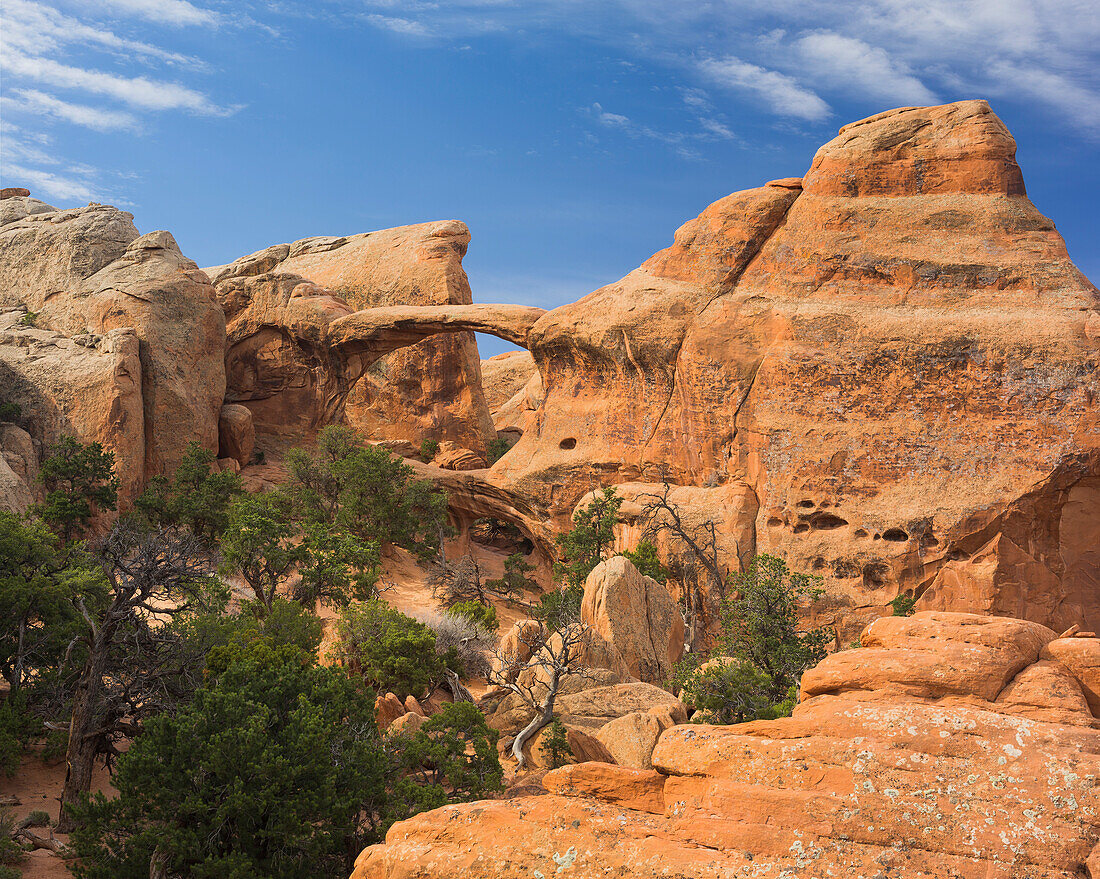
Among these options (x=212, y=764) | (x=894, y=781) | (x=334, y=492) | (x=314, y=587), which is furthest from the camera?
(x=334, y=492)

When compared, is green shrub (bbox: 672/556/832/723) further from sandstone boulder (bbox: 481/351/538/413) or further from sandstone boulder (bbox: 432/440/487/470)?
sandstone boulder (bbox: 481/351/538/413)

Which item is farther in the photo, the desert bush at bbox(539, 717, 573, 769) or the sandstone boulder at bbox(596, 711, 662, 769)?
the desert bush at bbox(539, 717, 573, 769)

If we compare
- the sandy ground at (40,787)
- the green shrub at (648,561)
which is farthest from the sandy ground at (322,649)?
the green shrub at (648,561)

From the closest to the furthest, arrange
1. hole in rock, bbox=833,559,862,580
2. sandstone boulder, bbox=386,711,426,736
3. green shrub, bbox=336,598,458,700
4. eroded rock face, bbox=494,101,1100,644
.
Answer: sandstone boulder, bbox=386,711,426,736 < green shrub, bbox=336,598,458,700 < eroded rock face, bbox=494,101,1100,644 < hole in rock, bbox=833,559,862,580

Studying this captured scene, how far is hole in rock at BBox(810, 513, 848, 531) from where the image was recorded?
1227 inches

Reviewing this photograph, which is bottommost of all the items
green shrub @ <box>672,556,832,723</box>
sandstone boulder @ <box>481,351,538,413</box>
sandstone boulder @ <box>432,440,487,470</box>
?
green shrub @ <box>672,556,832,723</box>

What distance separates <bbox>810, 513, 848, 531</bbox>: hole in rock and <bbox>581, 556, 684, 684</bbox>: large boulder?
7.35 metres

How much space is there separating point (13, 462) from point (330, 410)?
15.7m

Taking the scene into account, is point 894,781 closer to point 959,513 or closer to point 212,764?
point 212,764

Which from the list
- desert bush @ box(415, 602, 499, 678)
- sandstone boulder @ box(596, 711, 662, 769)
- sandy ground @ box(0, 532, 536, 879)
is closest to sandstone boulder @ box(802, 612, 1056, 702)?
sandstone boulder @ box(596, 711, 662, 769)

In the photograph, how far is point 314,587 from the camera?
2855 cm

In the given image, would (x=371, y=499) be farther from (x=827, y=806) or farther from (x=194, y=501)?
(x=827, y=806)

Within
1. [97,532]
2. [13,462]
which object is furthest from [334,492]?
[13,462]

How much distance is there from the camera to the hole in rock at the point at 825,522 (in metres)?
31.2
